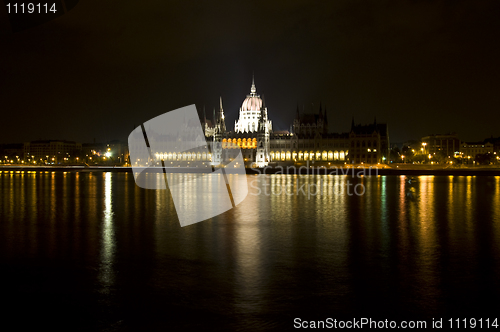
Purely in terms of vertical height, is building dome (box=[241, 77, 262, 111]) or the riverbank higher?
building dome (box=[241, 77, 262, 111])

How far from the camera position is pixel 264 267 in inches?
352

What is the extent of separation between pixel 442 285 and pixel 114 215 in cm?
1198

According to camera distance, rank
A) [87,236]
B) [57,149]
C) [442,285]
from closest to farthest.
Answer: [442,285]
[87,236]
[57,149]

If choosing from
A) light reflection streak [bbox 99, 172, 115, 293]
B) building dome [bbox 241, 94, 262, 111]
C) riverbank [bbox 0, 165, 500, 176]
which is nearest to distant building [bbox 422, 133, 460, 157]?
building dome [bbox 241, 94, 262, 111]

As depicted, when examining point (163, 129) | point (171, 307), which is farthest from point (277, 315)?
point (163, 129)

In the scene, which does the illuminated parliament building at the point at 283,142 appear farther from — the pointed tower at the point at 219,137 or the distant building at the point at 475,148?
the distant building at the point at 475,148

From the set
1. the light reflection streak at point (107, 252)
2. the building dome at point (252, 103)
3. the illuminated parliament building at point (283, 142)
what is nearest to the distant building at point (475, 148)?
the illuminated parliament building at point (283, 142)

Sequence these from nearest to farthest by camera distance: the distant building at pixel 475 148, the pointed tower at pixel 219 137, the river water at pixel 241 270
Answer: the river water at pixel 241 270
the pointed tower at pixel 219 137
the distant building at pixel 475 148

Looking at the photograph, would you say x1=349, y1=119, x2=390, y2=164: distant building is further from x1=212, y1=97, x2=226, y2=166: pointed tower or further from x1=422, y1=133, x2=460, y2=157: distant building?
x1=422, y1=133, x2=460, y2=157: distant building

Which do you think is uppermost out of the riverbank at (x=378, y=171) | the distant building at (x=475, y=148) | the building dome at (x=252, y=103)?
the building dome at (x=252, y=103)

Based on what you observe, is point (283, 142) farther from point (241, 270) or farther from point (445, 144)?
point (241, 270)

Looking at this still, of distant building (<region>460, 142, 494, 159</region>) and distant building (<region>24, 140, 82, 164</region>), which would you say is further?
distant building (<region>24, 140, 82, 164</region>)

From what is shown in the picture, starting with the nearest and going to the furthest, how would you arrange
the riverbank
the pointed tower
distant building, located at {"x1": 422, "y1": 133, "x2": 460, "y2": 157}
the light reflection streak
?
the light reflection streak < the riverbank < the pointed tower < distant building, located at {"x1": 422, "y1": 133, "x2": 460, "y2": 157}

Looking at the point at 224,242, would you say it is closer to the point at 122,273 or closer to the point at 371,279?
the point at 122,273
